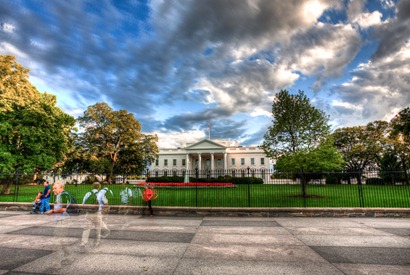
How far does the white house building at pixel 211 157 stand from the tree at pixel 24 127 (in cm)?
5271

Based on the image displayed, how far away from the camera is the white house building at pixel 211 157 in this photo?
76.8 metres

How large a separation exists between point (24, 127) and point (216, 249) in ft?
74.6

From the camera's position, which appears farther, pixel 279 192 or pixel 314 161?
pixel 279 192

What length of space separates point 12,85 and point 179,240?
2654 cm

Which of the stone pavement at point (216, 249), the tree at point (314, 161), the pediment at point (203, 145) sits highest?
the pediment at point (203, 145)

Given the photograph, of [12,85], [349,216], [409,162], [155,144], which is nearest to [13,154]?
[12,85]

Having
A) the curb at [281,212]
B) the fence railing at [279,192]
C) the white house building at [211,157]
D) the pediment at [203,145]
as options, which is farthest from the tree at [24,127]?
the pediment at [203,145]

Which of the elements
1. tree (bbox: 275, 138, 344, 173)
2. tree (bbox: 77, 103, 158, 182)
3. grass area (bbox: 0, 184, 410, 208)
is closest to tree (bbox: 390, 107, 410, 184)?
grass area (bbox: 0, 184, 410, 208)

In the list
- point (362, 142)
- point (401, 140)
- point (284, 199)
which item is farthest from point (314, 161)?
point (362, 142)

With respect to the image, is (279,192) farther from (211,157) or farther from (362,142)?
(211,157)

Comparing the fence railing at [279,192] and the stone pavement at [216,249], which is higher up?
A: the fence railing at [279,192]

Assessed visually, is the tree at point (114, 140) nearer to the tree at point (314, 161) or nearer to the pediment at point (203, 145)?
the pediment at point (203, 145)

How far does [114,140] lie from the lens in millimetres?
50875

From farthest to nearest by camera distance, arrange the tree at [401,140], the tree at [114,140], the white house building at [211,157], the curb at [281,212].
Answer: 1. the white house building at [211,157]
2. the tree at [114,140]
3. the tree at [401,140]
4. the curb at [281,212]
